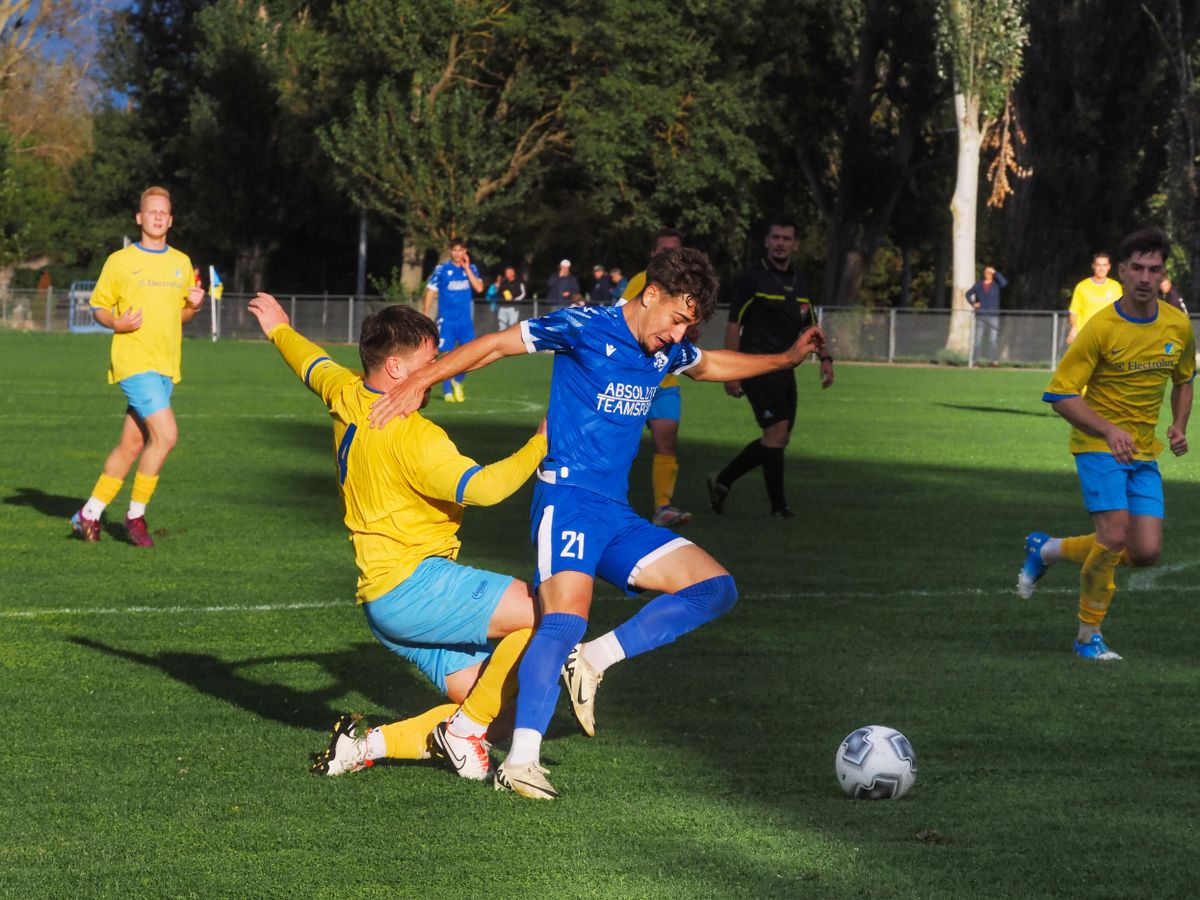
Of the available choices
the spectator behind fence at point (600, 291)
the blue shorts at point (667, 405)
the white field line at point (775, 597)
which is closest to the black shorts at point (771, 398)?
the blue shorts at point (667, 405)

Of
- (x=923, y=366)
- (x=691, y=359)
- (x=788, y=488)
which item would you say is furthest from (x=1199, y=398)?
(x=691, y=359)

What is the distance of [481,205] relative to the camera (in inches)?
1989

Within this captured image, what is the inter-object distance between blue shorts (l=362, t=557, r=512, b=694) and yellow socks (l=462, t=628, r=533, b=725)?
8 cm

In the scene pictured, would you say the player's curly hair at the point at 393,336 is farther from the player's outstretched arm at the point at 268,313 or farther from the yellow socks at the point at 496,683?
the yellow socks at the point at 496,683

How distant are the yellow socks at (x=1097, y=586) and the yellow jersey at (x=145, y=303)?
224 inches

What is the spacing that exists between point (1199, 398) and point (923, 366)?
37.5 ft

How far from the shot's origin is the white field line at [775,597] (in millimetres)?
8336

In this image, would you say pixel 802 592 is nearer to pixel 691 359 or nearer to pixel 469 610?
pixel 691 359

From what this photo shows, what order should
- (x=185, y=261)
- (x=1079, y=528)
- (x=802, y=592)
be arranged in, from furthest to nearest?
(x=1079, y=528) < (x=185, y=261) < (x=802, y=592)

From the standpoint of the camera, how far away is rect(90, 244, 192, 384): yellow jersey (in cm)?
1070

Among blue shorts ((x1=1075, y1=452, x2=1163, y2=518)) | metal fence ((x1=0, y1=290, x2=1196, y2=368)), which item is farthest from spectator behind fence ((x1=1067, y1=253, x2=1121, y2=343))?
metal fence ((x1=0, y1=290, x2=1196, y2=368))

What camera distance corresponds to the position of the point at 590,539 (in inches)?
219

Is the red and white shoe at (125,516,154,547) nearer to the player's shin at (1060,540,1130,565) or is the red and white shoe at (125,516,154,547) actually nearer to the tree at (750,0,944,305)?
the player's shin at (1060,540,1130,565)

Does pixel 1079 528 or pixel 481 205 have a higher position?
pixel 481 205
